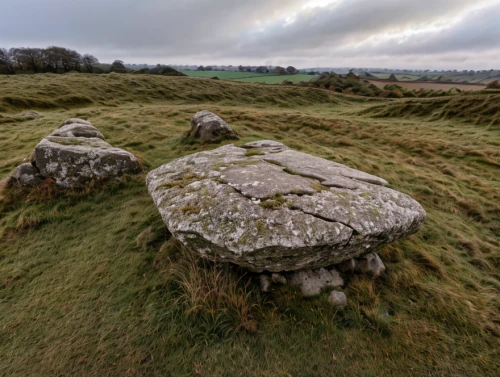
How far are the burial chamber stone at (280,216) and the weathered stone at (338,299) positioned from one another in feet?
1.56

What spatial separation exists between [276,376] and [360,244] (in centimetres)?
223

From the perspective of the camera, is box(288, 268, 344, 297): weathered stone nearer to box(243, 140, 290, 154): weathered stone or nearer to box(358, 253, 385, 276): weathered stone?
box(358, 253, 385, 276): weathered stone

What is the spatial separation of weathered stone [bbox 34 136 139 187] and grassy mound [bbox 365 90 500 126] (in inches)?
1014

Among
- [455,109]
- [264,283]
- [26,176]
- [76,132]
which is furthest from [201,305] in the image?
[455,109]

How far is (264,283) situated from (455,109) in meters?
28.5

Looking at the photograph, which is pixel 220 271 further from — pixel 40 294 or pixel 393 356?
pixel 40 294

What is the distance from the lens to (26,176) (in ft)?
23.1

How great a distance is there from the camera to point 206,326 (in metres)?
3.40

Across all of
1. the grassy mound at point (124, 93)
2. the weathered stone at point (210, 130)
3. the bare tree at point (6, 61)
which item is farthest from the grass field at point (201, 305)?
the bare tree at point (6, 61)

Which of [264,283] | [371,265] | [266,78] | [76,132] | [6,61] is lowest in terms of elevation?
[266,78]

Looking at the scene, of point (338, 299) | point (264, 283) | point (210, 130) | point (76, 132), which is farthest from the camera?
point (210, 130)

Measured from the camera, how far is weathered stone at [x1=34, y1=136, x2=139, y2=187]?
7062mm

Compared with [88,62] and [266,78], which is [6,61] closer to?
[88,62]

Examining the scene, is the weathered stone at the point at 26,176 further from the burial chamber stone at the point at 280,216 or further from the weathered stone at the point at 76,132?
the burial chamber stone at the point at 280,216
